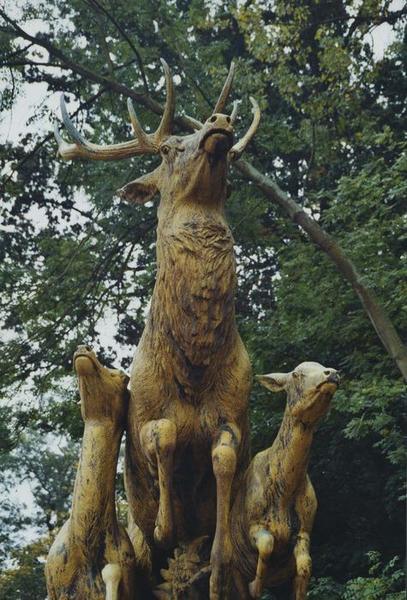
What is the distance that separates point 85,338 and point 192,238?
26.9 feet

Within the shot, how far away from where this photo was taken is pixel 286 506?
520cm

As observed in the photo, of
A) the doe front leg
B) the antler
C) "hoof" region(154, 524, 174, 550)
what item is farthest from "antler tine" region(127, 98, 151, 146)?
the doe front leg

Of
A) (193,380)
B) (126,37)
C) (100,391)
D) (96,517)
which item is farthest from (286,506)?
(126,37)

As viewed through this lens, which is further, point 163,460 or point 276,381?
point 276,381

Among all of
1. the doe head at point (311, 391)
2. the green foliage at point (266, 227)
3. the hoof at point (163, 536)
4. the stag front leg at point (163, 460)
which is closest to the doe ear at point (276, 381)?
the doe head at point (311, 391)

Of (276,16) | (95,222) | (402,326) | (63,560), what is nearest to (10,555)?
(95,222)

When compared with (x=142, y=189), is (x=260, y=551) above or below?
below

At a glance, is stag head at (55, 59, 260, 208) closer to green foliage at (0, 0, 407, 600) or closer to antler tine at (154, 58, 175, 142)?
antler tine at (154, 58, 175, 142)

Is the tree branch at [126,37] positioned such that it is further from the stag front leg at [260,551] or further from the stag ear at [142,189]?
the stag front leg at [260,551]

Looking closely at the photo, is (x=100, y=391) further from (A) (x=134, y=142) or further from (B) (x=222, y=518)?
(A) (x=134, y=142)

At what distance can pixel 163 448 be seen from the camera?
16.8 feet

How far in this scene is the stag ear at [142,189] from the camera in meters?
5.89

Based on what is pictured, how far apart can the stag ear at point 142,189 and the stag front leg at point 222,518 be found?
1579 mm

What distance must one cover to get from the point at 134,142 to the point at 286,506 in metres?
2.31
